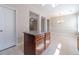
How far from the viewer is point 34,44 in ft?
7.14

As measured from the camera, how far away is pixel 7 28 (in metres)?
2.06

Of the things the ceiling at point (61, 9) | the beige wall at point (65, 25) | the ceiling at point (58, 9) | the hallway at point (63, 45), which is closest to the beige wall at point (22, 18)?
the ceiling at point (58, 9)

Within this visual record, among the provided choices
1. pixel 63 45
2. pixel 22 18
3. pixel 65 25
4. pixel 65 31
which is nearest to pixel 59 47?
pixel 63 45

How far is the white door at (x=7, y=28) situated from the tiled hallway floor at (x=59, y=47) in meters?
0.14

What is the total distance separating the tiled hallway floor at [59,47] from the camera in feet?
6.85

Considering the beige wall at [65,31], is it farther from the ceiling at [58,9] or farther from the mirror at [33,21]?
the mirror at [33,21]

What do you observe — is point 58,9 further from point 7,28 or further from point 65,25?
point 7,28

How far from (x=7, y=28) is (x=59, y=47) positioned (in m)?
1.13

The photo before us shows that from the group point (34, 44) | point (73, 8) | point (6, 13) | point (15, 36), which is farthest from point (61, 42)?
point (6, 13)

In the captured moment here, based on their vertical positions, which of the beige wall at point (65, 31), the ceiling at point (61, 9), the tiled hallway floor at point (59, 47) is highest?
the ceiling at point (61, 9)

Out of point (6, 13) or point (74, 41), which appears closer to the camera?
point (6, 13)
